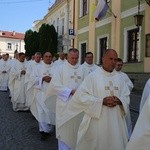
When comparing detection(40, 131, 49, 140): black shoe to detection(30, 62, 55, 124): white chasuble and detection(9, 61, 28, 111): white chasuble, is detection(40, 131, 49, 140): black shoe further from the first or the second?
detection(9, 61, 28, 111): white chasuble

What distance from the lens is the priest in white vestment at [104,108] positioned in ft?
18.2

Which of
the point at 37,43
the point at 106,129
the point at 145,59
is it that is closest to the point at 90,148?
the point at 106,129

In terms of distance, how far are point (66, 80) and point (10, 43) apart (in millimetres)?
91935

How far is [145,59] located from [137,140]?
13.9 meters

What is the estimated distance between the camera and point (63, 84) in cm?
720

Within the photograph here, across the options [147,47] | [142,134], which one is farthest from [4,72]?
[142,134]

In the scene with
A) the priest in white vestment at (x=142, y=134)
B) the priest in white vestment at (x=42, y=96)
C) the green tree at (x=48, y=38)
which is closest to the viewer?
the priest in white vestment at (x=142, y=134)

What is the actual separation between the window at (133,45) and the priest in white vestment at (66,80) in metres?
11.4

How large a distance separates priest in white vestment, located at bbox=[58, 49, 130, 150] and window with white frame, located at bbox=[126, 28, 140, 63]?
12626 mm

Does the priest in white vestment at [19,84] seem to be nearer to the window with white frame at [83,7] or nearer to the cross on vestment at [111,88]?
the cross on vestment at [111,88]

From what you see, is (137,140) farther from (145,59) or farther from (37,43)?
(37,43)

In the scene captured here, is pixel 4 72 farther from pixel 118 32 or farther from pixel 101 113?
pixel 101 113

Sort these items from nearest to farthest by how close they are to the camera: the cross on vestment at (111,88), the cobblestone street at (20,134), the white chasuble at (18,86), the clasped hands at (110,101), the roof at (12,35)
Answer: the clasped hands at (110,101)
the cross on vestment at (111,88)
the cobblestone street at (20,134)
the white chasuble at (18,86)
the roof at (12,35)

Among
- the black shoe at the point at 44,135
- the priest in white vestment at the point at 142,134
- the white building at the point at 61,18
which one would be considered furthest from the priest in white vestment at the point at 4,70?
the priest in white vestment at the point at 142,134
